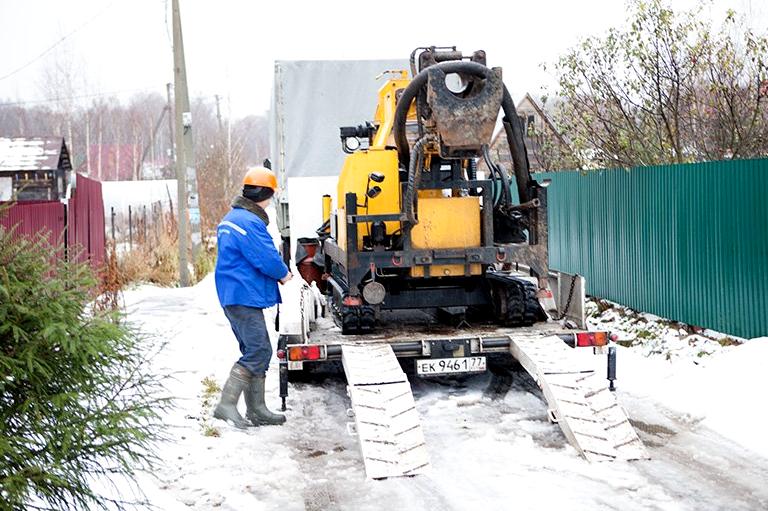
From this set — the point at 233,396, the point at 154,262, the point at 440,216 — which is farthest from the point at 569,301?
the point at 154,262

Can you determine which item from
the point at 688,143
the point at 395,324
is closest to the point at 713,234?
the point at 688,143

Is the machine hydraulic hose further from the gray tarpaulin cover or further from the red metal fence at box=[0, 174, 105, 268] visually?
the gray tarpaulin cover

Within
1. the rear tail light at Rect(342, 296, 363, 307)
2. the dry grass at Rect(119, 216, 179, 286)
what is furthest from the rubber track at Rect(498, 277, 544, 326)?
the dry grass at Rect(119, 216, 179, 286)

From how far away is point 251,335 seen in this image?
7730 mm

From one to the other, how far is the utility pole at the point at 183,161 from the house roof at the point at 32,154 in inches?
93.3

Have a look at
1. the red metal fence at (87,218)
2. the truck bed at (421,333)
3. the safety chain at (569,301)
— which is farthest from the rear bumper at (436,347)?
the red metal fence at (87,218)

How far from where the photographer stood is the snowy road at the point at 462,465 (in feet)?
18.5

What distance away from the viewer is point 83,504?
405 centimetres

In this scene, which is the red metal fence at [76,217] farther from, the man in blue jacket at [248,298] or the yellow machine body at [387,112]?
the man in blue jacket at [248,298]

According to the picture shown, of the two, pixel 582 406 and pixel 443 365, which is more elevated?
pixel 443 365

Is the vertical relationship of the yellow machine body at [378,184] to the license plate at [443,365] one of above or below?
above

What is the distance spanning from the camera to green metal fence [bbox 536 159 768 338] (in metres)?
9.66

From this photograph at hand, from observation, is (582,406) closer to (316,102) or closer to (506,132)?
(506,132)

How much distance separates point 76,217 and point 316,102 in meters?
5.60
